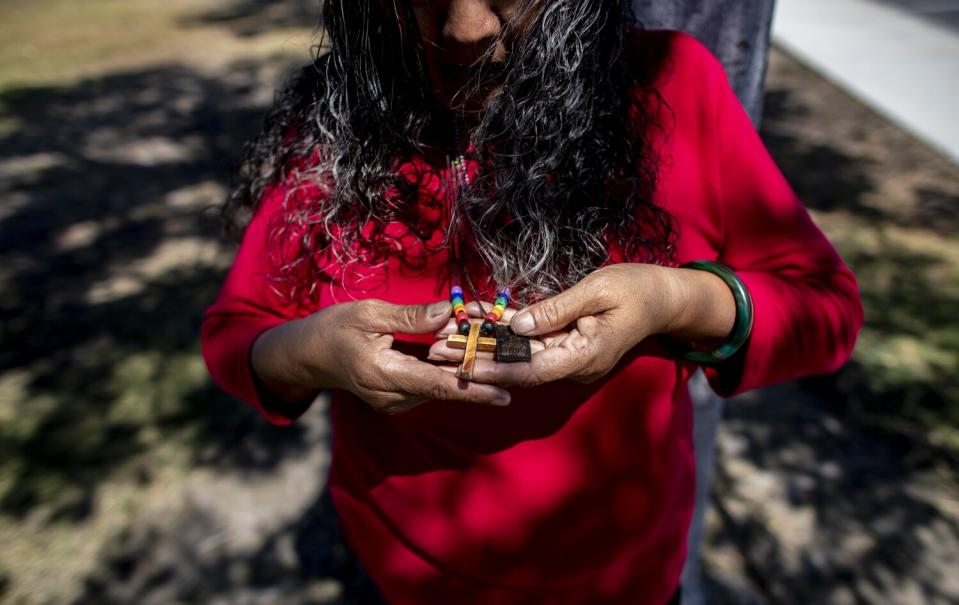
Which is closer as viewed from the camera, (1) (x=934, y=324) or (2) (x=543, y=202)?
(2) (x=543, y=202)

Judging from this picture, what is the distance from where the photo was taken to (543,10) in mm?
1257

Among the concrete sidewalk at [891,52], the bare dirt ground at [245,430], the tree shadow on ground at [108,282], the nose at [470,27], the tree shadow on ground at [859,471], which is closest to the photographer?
the nose at [470,27]

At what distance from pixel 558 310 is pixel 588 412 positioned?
0.97ft

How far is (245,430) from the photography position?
3.73 metres

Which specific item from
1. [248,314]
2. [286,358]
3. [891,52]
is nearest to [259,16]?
[891,52]

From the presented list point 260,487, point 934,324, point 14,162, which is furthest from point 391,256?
point 14,162

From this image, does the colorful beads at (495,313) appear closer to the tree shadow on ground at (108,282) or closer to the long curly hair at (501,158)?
the long curly hair at (501,158)

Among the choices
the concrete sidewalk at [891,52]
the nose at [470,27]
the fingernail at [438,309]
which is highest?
the nose at [470,27]

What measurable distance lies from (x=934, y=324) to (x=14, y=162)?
296 inches

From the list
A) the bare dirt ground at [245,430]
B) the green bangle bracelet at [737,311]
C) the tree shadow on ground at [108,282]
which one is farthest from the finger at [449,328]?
the tree shadow on ground at [108,282]

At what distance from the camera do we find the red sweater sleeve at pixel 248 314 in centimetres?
152

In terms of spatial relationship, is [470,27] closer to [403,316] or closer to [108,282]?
[403,316]

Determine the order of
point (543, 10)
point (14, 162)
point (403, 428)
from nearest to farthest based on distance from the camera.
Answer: point (543, 10)
point (403, 428)
point (14, 162)

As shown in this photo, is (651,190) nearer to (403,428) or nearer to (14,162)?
(403,428)
